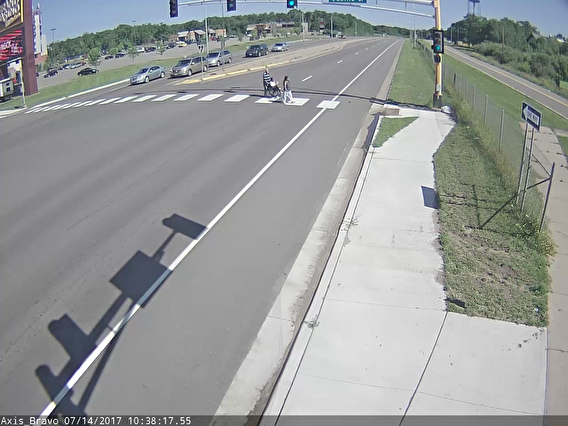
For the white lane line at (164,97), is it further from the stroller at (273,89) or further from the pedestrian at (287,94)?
the pedestrian at (287,94)

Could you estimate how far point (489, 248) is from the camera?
9086mm

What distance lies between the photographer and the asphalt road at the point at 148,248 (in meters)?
6.23

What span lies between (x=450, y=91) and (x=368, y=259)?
834 inches

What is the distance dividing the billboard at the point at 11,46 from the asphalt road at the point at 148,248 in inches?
1475

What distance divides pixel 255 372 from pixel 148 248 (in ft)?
13.0

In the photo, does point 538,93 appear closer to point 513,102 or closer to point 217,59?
point 513,102

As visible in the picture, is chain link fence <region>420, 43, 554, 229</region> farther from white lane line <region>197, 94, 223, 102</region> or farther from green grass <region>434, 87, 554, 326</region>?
white lane line <region>197, 94, 223, 102</region>

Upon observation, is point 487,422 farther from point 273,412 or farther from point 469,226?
point 469,226

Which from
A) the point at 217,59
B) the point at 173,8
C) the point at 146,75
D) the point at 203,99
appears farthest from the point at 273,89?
the point at 217,59

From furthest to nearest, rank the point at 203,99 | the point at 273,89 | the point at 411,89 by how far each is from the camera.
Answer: the point at 411,89
the point at 203,99
the point at 273,89

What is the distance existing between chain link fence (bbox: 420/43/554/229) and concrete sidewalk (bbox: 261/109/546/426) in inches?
91.7

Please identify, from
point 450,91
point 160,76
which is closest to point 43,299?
point 450,91

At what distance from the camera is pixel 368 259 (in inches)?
346

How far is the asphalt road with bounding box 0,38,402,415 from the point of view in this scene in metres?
6.23
